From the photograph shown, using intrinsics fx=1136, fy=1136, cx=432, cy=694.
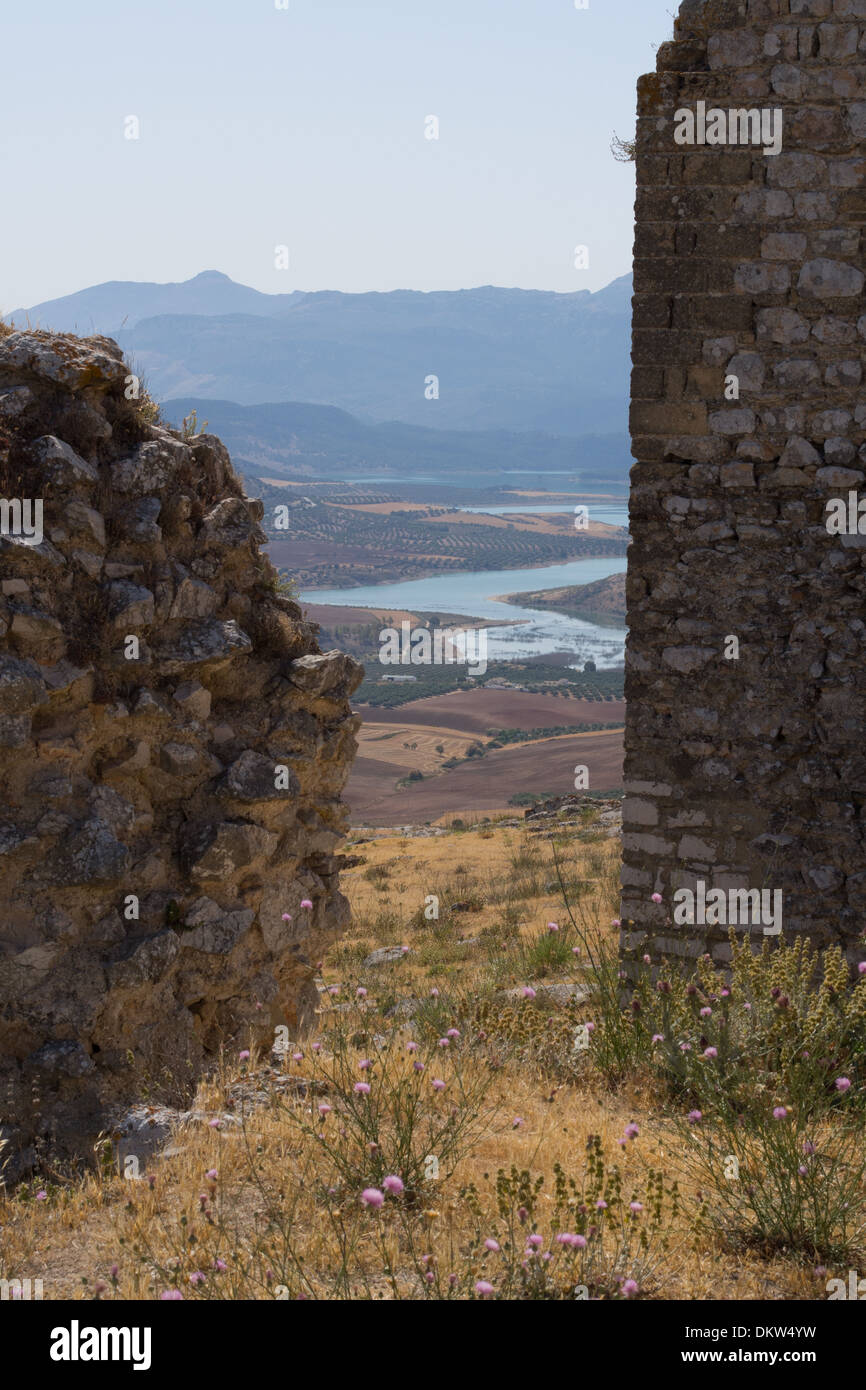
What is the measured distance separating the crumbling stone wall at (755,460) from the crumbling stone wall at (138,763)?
2.24 meters

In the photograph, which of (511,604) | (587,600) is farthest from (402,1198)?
(511,604)

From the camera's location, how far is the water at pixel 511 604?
95.2 metres

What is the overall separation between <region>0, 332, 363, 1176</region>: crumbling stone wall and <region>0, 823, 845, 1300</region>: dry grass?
0.71 metres

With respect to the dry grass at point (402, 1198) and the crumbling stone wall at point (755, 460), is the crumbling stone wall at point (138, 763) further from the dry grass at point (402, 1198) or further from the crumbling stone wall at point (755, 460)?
the crumbling stone wall at point (755, 460)

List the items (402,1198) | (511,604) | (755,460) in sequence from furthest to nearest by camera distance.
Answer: (511,604) < (755,460) < (402,1198)

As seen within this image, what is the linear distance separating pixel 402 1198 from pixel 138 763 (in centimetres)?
309

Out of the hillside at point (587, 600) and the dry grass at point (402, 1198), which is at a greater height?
the hillside at point (587, 600)

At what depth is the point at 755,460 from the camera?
6.29m

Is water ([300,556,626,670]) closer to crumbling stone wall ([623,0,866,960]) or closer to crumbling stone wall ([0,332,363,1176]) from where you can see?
crumbling stone wall ([0,332,363,1176])

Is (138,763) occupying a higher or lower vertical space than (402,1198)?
higher

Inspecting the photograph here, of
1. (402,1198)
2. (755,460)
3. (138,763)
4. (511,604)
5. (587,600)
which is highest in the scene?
(755,460)

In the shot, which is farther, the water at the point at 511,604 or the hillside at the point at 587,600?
the hillside at the point at 587,600

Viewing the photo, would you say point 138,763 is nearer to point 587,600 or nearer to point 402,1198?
point 402,1198

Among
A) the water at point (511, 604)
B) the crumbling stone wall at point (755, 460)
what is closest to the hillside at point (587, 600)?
the water at point (511, 604)
